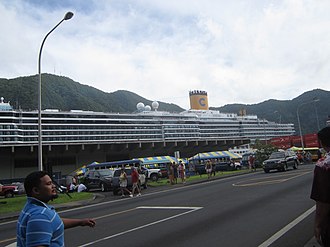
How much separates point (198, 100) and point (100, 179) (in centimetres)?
10924

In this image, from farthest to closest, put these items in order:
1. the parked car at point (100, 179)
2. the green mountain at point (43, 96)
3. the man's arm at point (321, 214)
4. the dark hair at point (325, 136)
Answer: the green mountain at point (43, 96) → the parked car at point (100, 179) → the dark hair at point (325, 136) → the man's arm at point (321, 214)

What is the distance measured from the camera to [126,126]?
10531cm

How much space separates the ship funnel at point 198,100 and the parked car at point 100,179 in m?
107

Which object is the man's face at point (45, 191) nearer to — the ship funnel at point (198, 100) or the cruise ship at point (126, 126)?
the cruise ship at point (126, 126)

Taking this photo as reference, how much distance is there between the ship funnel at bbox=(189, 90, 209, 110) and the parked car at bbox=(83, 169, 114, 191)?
107m

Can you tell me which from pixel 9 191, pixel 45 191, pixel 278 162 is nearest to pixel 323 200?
pixel 45 191

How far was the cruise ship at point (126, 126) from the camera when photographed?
92.8 meters

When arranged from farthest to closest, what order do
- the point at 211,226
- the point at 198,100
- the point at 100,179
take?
the point at 198,100 < the point at 100,179 < the point at 211,226

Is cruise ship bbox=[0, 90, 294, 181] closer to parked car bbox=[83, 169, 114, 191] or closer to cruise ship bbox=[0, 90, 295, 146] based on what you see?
cruise ship bbox=[0, 90, 295, 146]

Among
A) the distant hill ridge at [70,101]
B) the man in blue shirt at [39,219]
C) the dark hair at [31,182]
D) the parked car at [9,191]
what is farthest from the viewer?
the distant hill ridge at [70,101]

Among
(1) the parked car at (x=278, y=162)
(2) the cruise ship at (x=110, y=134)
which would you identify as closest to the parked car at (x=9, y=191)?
(2) the cruise ship at (x=110, y=134)

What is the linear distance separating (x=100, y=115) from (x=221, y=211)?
314 feet

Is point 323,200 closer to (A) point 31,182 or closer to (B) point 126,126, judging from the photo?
(A) point 31,182

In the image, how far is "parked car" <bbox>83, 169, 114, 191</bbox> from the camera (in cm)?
2642
